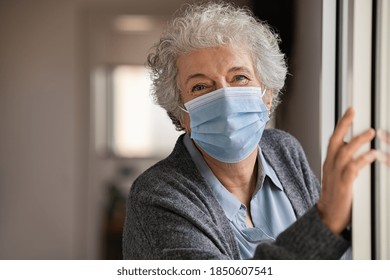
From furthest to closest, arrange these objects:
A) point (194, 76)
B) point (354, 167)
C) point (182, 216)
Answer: point (194, 76) → point (182, 216) → point (354, 167)

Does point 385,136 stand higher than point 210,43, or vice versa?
point 210,43

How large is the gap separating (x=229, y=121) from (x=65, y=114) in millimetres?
839

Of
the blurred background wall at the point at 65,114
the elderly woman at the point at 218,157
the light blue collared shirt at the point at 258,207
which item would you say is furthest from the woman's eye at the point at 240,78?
the blurred background wall at the point at 65,114

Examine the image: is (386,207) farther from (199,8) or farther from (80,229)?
(80,229)

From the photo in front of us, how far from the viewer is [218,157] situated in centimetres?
86

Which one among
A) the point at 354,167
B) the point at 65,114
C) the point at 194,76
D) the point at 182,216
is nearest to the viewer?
the point at 354,167

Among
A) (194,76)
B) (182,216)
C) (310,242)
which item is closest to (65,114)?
(194,76)

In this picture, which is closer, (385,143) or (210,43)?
(385,143)

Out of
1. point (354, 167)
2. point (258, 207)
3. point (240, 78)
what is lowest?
point (258, 207)

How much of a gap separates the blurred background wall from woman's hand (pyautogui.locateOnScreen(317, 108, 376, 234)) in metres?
0.49

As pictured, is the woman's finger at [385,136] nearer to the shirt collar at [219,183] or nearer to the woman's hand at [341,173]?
the woman's hand at [341,173]

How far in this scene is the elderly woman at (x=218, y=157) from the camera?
779 millimetres

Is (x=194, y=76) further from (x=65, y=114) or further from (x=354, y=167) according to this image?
(x=65, y=114)
